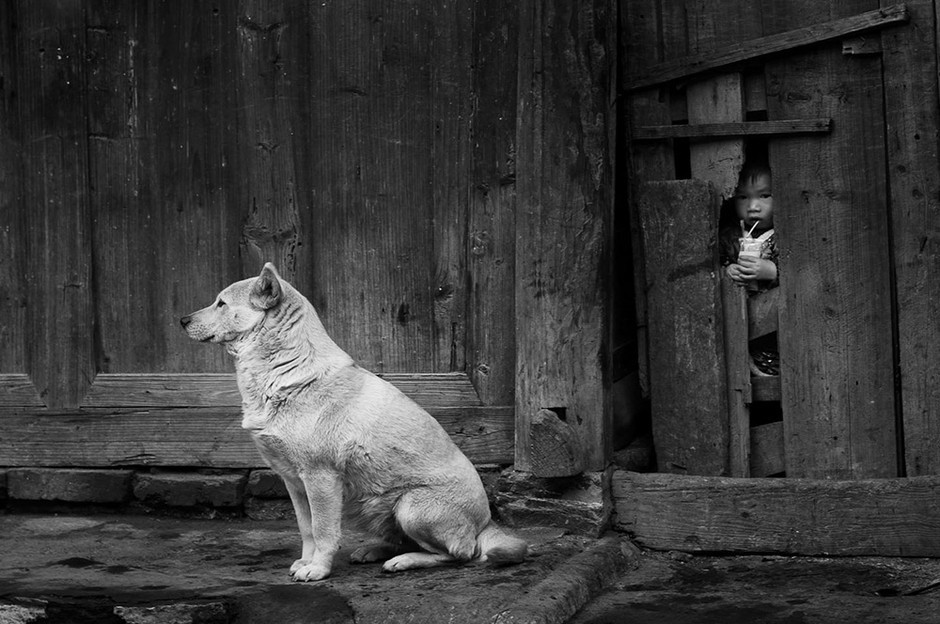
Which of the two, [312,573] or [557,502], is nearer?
[312,573]

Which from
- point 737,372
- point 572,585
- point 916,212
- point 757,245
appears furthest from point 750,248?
point 572,585

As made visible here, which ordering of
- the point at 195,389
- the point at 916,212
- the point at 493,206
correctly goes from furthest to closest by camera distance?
1. the point at 195,389
2. the point at 493,206
3. the point at 916,212

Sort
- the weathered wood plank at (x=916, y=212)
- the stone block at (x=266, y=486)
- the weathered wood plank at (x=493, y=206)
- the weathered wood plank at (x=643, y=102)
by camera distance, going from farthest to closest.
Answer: the stone block at (x=266, y=486)
the weathered wood plank at (x=493, y=206)
the weathered wood plank at (x=643, y=102)
the weathered wood plank at (x=916, y=212)

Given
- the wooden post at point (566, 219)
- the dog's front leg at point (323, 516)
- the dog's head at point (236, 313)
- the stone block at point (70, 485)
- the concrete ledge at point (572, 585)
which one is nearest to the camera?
the concrete ledge at point (572, 585)

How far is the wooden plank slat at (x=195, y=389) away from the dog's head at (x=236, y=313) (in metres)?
1.12

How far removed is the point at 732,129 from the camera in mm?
5105

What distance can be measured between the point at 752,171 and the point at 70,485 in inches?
135

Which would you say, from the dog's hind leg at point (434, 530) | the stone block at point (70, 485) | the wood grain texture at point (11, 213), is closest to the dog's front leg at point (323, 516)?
the dog's hind leg at point (434, 530)

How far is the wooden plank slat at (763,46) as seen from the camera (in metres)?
4.86

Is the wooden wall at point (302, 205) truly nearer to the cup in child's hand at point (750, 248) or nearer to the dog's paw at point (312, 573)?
the cup in child's hand at point (750, 248)

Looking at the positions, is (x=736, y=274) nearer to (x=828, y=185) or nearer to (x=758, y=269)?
(x=758, y=269)

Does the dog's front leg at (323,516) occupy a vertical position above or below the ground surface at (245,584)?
above

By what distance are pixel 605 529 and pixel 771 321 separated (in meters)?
1.11

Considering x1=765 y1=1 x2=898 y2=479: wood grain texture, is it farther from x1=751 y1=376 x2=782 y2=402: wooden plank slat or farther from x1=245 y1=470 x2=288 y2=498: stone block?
x1=245 y1=470 x2=288 y2=498: stone block
